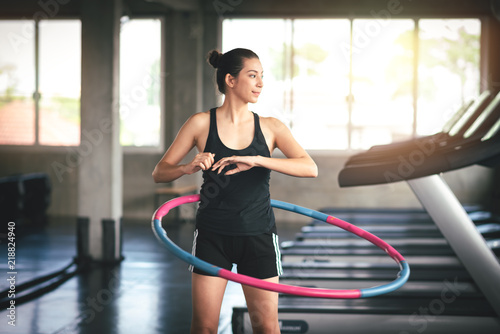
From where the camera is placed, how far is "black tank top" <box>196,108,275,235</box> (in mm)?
1882

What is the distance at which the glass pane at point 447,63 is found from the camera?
319 inches

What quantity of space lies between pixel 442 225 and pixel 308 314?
0.96 meters

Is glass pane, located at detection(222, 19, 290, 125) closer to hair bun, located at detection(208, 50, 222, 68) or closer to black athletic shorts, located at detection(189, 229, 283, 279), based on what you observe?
hair bun, located at detection(208, 50, 222, 68)

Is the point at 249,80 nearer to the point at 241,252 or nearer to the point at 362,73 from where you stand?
the point at 241,252

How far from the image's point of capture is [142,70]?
834 centimetres

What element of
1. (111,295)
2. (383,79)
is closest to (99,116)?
(111,295)

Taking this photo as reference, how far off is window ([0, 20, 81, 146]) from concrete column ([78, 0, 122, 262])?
3.31 metres

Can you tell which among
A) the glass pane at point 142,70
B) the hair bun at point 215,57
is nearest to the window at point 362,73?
the glass pane at point 142,70

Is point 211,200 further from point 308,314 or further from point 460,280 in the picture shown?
point 460,280

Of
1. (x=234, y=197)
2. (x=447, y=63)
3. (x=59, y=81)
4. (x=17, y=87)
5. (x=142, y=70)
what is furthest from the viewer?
(x=17, y=87)

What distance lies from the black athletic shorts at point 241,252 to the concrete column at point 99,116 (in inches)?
142

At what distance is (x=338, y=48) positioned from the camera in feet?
27.1

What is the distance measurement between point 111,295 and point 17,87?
5453 mm

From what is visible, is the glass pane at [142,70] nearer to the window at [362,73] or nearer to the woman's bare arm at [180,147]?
the window at [362,73]
